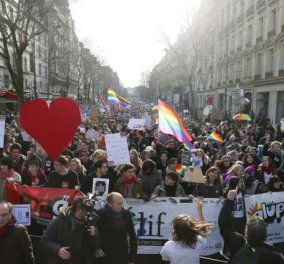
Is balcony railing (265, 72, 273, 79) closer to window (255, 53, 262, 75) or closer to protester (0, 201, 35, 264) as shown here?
window (255, 53, 262, 75)

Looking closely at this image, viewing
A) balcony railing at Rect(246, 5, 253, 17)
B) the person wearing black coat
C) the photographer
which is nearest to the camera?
the photographer

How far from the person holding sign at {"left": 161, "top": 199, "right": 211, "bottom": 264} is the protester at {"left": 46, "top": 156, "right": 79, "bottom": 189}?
2694mm

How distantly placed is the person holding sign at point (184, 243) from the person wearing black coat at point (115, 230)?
72 cm

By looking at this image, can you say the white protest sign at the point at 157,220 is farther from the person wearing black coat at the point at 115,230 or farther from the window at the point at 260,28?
the window at the point at 260,28

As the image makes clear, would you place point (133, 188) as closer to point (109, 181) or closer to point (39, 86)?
point (109, 181)

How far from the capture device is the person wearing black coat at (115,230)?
3674 millimetres

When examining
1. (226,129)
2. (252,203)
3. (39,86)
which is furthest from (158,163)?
(39,86)

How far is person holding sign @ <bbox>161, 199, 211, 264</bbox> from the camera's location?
9.97 feet

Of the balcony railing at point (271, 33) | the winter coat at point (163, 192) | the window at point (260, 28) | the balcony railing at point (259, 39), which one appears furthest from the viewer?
the window at point (260, 28)

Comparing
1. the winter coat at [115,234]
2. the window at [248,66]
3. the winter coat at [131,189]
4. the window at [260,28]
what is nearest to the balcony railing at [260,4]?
the window at [260,28]

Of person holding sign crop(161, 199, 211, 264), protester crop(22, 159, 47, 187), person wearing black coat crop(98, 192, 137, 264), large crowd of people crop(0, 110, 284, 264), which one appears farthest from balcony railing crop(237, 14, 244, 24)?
person holding sign crop(161, 199, 211, 264)

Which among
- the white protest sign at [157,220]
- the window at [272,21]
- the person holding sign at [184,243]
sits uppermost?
the window at [272,21]

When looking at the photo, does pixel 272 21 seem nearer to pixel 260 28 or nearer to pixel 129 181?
pixel 260 28

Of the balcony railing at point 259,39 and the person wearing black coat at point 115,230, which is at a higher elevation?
the balcony railing at point 259,39
